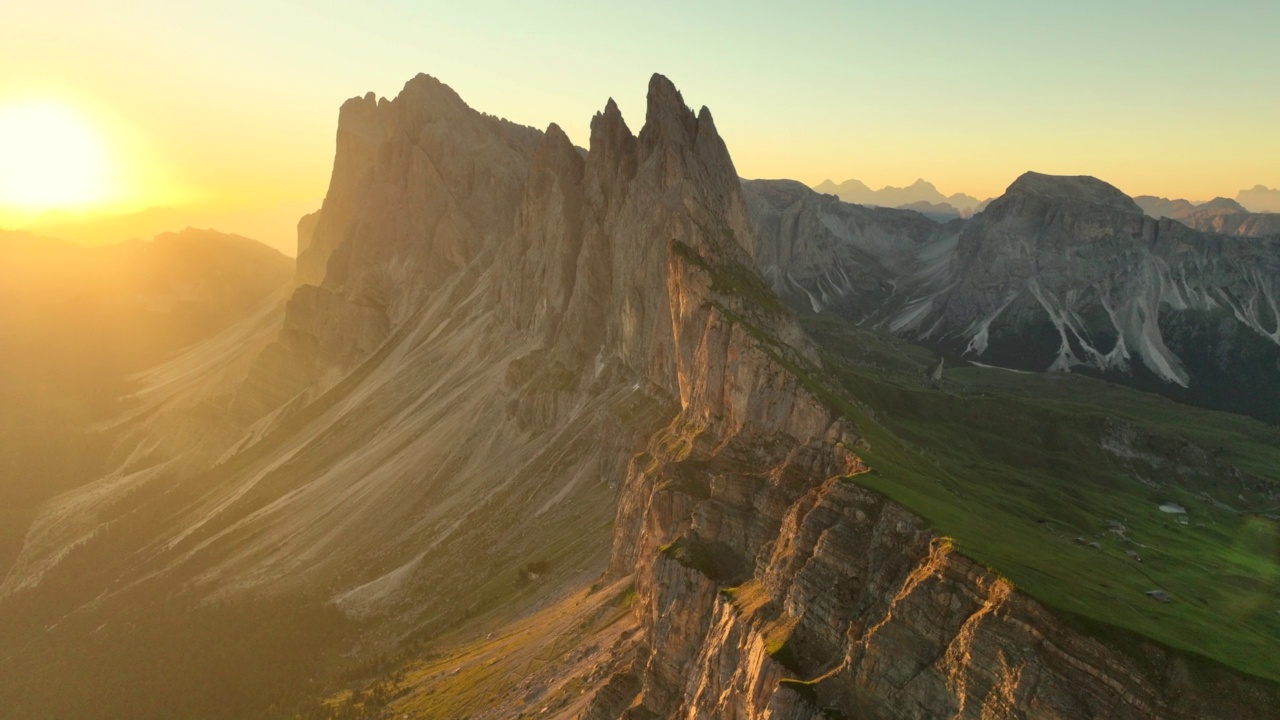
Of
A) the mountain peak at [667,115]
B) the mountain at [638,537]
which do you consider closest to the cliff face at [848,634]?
the mountain at [638,537]

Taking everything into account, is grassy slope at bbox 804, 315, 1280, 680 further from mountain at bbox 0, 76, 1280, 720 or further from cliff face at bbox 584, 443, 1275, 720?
cliff face at bbox 584, 443, 1275, 720

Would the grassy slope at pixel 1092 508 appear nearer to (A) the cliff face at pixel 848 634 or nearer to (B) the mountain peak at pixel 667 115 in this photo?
(A) the cliff face at pixel 848 634

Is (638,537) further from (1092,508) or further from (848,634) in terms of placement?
(1092,508)

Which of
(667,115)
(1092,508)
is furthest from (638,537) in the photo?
(667,115)

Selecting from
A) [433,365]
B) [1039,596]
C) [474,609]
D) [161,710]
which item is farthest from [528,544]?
[1039,596]

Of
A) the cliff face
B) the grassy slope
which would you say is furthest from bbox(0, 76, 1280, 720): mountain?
the grassy slope
